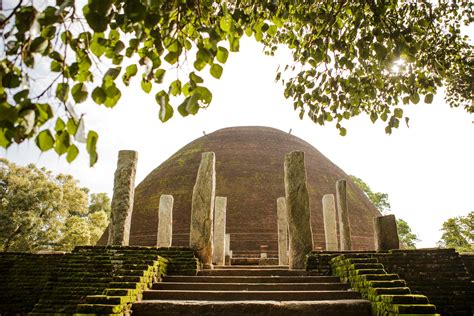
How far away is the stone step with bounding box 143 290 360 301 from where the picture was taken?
191 inches

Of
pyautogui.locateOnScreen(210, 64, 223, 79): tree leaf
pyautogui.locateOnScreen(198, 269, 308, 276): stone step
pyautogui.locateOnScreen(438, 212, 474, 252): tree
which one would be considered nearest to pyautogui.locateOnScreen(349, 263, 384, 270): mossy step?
pyautogui.locateOnScreen(198, 269, 308, 276): stone step

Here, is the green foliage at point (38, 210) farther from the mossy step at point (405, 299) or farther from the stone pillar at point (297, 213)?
the mossy step at point (405, 299)

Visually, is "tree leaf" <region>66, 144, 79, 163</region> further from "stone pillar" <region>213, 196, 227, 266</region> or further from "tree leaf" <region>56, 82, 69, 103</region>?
"stone pillar" <region>213, 196, 227, 266</region>

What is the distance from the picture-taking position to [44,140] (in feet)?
5.49

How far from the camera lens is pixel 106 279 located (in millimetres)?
5977

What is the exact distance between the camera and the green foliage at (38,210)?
18688 mm

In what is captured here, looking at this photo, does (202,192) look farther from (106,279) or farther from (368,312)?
(368,312)

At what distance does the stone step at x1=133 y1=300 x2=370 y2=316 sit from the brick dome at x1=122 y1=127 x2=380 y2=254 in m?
13.1

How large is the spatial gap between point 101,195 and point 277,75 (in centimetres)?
3232

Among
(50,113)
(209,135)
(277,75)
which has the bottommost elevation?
(50,113)

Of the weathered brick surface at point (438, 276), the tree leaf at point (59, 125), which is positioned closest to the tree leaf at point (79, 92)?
the tree leaf at point (59, 125)

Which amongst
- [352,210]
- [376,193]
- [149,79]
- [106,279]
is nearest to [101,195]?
[352,210]

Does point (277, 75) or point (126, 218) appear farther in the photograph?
point (126, 218)

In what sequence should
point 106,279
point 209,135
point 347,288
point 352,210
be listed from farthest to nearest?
point 209,135
point 352,210
point 106,279
point 347,288
